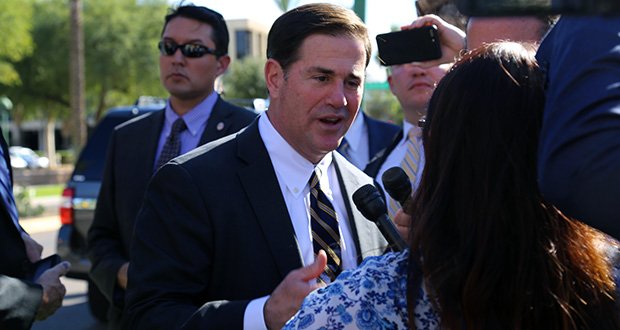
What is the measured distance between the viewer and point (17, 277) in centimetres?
267

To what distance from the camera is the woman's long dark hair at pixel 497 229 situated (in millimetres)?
1376

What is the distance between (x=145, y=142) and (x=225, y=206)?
4.97 ft

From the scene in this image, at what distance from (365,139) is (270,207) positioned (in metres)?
2.53

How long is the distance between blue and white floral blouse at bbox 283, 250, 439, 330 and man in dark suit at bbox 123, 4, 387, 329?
265 mm

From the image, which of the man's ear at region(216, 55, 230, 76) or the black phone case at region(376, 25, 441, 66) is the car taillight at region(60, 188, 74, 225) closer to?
the man's ear at region(216, 55, 230, 76)

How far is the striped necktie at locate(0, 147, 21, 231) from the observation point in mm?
2615

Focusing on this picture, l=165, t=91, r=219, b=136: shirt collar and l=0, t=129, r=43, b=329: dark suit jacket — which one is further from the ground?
l=165, t=91, r=219, b=136: shirt collar

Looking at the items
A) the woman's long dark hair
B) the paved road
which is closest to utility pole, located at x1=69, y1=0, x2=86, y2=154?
the paved road

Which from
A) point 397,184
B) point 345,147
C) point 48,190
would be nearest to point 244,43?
point 48,190

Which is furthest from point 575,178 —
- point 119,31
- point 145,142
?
point 119,31

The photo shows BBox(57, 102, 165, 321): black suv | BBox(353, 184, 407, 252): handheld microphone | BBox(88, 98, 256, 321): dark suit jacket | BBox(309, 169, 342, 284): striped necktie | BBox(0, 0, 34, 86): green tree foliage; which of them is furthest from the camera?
BBox(0, 0, 34, 86): green tree foliage

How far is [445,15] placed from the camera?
3.43 meters

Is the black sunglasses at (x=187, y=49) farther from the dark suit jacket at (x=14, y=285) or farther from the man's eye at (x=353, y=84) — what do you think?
the man's eye at (x=353, y=84)

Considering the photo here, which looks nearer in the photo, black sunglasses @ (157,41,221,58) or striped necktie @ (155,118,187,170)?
striped necktie @ (155,118,187,170)
